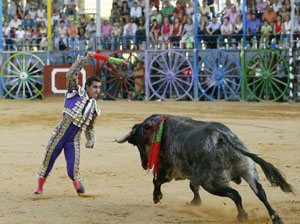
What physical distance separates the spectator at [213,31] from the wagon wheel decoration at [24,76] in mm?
5813

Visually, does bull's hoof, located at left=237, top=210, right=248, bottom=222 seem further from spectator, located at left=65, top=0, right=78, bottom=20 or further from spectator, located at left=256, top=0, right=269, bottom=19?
spectator, located at left=65, top=0, right=78, bottom=20

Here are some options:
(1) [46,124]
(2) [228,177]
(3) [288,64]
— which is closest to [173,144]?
(2) [228,177]

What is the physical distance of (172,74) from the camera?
19.6 meters

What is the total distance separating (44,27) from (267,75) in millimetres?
7874

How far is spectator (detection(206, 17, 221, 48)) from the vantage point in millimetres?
18556

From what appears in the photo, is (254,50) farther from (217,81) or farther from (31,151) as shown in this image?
(31,151)

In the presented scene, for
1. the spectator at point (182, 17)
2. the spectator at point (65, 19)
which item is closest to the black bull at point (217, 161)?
the spectator at point (182, 17)

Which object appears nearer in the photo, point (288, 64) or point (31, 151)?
point (31, 151)

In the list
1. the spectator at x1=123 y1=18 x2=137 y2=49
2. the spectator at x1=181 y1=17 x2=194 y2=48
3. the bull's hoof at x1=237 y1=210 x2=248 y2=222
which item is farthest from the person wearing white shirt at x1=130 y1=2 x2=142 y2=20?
the bull's hoof at x1=237 y1=210 x2=248 y2=222

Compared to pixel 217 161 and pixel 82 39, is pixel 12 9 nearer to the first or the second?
pixel 82 39

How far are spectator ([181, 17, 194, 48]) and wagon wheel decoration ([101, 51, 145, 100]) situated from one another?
1.61 metres

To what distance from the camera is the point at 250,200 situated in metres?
6.32

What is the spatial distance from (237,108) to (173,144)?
11461 millimetres

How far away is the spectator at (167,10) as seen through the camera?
769 inches
